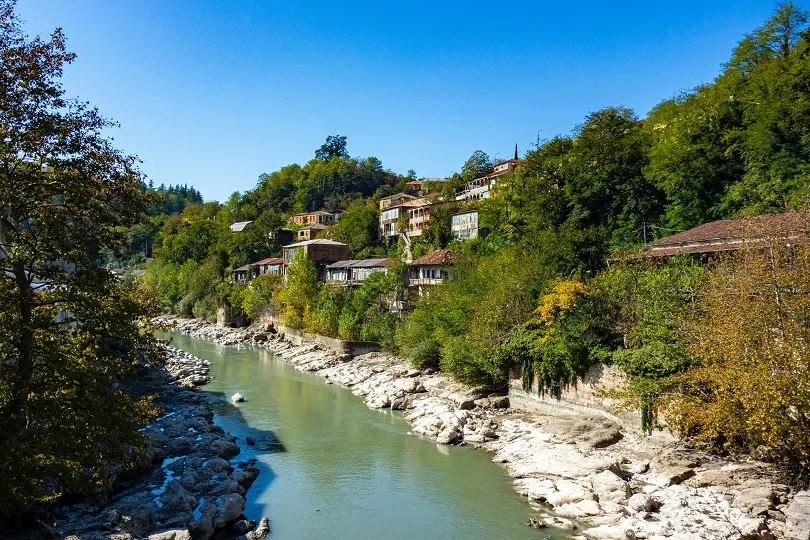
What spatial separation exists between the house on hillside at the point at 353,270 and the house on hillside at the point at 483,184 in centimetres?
1673

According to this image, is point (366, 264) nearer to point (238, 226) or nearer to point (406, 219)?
point (406, 219)

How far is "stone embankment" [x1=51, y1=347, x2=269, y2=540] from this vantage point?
1294 centimetres

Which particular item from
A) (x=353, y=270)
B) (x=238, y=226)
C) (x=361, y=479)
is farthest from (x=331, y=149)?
(x=361, y=479)

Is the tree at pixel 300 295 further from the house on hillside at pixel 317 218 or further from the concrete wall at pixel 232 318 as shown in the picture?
the house on hillside at pixel 317 218

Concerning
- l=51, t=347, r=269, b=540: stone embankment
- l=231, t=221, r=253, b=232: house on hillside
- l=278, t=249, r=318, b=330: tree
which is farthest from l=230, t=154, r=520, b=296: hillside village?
l=51, t=347, r=269, b=540: stone embankment

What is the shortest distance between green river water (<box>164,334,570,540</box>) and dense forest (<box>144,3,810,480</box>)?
5.56m

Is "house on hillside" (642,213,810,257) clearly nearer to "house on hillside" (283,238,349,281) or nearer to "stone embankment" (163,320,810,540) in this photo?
"stone embankment" (163,320,810,540)

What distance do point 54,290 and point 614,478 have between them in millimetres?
14507

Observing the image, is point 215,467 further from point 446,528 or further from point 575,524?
point 575,524

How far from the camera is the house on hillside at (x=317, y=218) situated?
3403 inches

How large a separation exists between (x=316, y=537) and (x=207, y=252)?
75898 millimetres

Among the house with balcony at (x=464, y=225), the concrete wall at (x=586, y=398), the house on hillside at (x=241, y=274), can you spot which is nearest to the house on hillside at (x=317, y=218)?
the house on hillside at (x=241, y=274)

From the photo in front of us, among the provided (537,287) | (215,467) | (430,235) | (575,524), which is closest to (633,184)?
(537,287)

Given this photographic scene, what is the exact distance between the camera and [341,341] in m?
41.4
